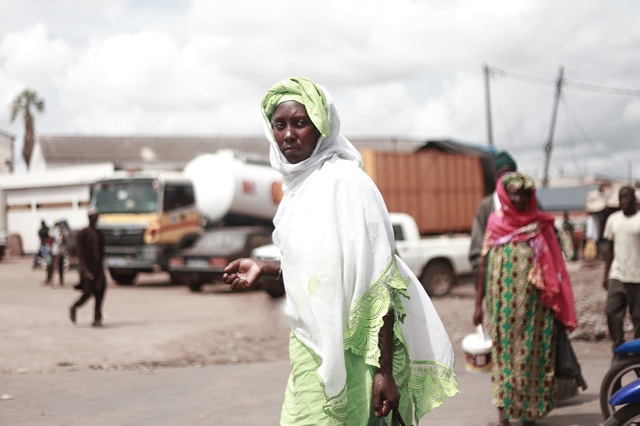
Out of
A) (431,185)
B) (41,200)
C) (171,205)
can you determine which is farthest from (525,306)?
(41,200)

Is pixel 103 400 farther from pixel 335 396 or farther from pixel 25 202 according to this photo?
pixel 25 202

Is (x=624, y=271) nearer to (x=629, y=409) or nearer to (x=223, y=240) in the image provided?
(x=629, y=409)

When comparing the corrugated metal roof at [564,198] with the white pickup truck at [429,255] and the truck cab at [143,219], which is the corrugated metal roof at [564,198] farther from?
the white pickup truck at [429,255]

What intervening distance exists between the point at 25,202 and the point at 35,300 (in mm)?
22848

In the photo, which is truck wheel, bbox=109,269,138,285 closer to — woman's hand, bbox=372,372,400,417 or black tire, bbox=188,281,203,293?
black tire, bbox=188,281,203,293

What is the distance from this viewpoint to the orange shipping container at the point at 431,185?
18.9 meters

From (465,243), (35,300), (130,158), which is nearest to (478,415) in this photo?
(465,243)

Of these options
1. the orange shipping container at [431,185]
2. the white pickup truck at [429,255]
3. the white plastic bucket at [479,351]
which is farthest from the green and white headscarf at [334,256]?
the orange shipping container at [431,185]

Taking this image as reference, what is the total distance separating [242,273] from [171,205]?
16.9 m

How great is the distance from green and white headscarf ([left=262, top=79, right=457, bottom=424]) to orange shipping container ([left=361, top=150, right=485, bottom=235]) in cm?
1552

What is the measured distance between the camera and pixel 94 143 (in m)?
60.5

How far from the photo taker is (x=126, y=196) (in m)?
19.5

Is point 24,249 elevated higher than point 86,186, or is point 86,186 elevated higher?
point 86,186

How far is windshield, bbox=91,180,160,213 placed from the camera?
1928 cm
